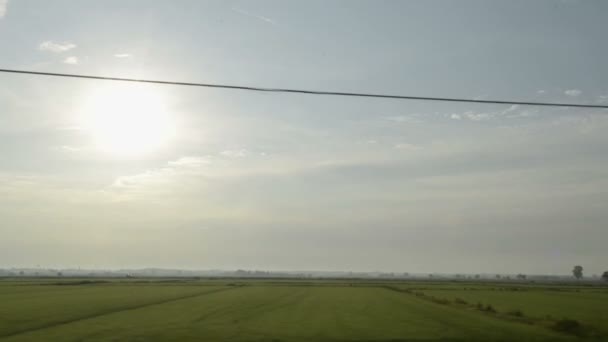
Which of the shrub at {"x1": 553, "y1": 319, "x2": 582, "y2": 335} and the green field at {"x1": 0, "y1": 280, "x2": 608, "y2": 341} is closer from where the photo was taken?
the green field at {"x1": 0, "y1": 280, "x2": 608, "y2": 341}

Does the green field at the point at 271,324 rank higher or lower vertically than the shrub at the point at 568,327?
lower

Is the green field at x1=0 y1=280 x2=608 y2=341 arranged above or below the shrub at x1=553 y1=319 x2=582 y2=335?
below

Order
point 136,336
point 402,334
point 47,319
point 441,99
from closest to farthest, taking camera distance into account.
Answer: point 441,99
point 136,336
point 402,334
point 47,319

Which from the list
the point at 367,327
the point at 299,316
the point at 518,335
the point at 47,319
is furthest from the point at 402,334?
the point at 47,319

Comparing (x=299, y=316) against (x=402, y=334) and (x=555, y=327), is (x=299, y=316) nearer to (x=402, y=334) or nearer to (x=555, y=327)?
(x=402, y=334)

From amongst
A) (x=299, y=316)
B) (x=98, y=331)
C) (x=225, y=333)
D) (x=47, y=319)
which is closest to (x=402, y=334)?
(x=225, y=333)

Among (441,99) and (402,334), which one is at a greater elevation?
(441,99)

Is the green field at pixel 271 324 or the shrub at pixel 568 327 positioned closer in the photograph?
the green field at pixel 271 324

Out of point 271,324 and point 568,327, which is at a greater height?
point 568,327

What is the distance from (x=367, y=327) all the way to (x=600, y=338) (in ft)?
40.9

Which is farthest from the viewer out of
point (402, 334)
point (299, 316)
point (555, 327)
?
point (299, 316)

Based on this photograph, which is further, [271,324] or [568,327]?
[271,324]

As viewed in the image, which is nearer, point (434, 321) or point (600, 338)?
point (600, 338)

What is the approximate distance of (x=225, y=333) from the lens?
92.4 ft
